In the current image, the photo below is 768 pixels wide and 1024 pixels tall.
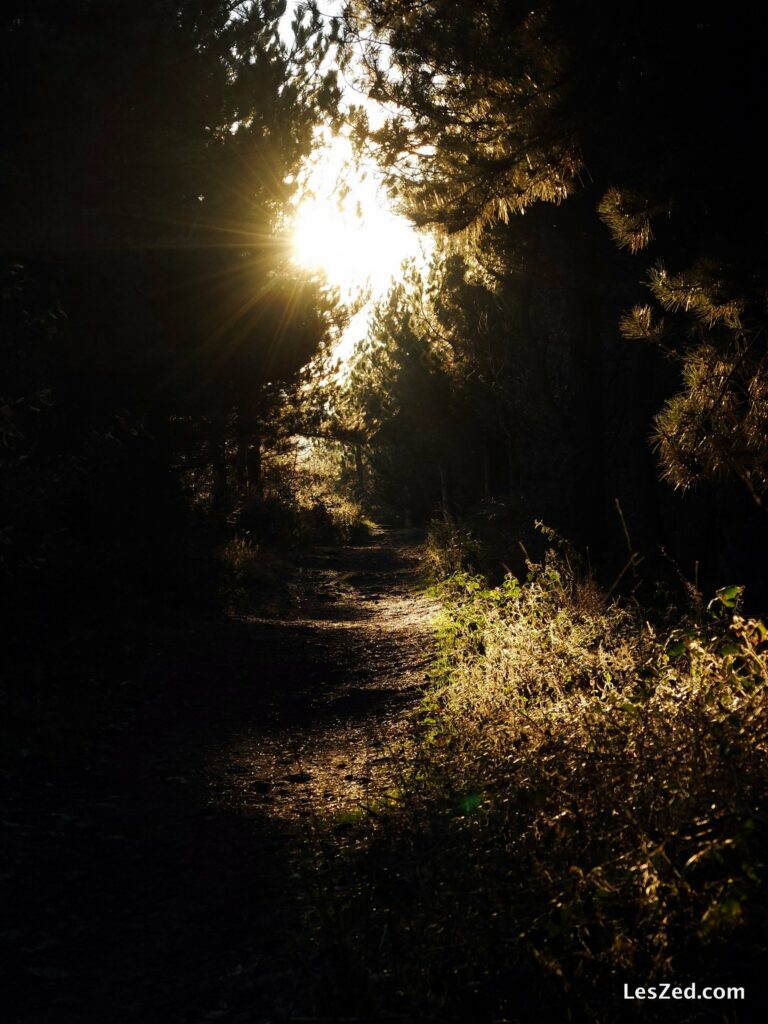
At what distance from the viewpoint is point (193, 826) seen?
5277mm

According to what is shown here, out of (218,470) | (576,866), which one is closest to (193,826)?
(576,866)

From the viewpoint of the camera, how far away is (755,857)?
3.04 m

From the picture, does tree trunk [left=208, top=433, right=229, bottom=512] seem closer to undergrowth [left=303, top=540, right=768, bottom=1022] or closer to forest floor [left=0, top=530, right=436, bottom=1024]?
forest floor [left=0, top=530, right=436, bottom=1024]

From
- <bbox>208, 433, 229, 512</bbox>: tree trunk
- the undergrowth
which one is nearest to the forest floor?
the undergrowth

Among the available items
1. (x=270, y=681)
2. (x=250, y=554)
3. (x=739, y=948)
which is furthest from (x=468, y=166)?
(x=250, y=554)

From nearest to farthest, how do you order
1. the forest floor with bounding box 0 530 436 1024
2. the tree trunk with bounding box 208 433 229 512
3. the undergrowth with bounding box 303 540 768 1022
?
the undergrowth with bounding box 303 540 768 1022 → the forest floor with bounding box 0 530 436 1024 → the tree trunk with bounding box 208 433 229 512

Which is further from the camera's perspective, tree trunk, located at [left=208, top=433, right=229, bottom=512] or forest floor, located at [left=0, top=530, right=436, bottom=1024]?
tree trunk, located at [left=208, top=433, right=229, bottom=512]

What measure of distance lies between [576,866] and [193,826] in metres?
3.05

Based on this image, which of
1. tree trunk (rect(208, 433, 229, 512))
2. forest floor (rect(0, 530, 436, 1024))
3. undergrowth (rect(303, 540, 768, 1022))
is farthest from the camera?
tree trunk (rect(208, 433, 229, 512))

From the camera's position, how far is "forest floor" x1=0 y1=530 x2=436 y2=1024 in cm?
338

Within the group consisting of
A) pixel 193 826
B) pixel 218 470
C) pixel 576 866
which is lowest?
pixel 193 826

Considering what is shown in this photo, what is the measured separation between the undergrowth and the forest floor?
0.38 meters

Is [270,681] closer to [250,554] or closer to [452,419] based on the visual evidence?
[250,554]

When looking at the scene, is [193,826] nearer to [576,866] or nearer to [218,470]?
[576,866]
